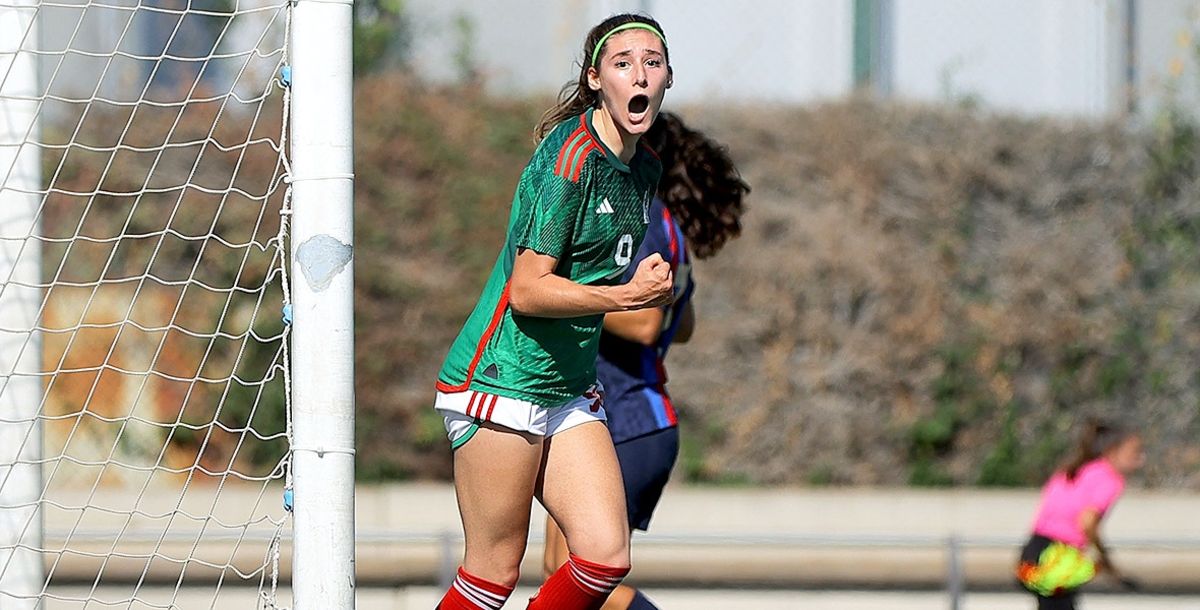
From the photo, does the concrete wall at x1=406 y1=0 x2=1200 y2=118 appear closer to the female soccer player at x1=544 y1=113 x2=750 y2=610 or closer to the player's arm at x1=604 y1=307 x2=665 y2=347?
the female soccer player at x1=544 y1=113 x2=750 y2=610

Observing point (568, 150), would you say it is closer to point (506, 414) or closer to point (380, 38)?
point (506, 414)

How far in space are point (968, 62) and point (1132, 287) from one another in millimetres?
1851

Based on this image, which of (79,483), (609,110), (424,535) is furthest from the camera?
(79,483)

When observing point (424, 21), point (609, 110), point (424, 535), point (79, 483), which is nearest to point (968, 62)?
point (424, 21)

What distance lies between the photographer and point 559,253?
3.34 meters

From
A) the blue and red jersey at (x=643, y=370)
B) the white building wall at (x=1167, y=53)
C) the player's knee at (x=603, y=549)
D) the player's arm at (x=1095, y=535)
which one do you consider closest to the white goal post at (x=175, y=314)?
the player's knee at (x=603, y=549)

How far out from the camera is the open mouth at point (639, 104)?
11.1 ft

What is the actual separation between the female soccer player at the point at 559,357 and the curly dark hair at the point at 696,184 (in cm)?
92

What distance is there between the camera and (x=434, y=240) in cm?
968

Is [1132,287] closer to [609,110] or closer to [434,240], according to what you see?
[434,240]

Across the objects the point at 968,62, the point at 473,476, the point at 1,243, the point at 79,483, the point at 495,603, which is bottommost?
the point at 79,483

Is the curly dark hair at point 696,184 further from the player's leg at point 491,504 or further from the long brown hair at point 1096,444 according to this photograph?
the long brown hair at point 1096,444

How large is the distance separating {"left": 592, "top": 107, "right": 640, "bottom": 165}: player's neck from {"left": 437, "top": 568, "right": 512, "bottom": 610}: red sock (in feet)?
3.37

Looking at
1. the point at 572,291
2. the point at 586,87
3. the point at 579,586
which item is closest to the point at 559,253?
the point at 572,291
